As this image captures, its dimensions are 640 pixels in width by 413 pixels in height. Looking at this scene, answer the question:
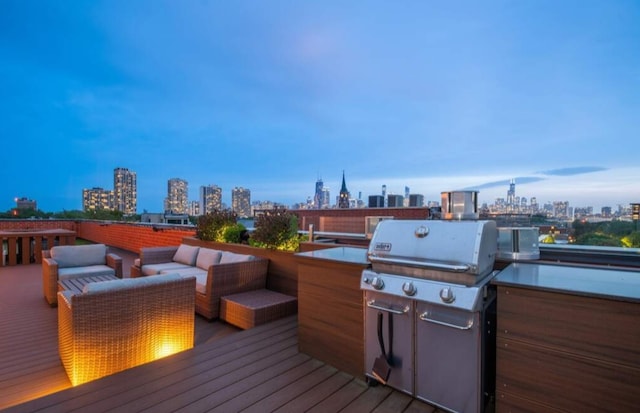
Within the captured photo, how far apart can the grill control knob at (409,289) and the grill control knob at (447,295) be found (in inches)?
6.5

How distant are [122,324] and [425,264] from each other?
238 centimetres

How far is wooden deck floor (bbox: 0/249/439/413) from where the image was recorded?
182 centimetres

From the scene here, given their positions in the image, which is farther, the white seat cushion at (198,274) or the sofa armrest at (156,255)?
the sofa armrest at (156,255)

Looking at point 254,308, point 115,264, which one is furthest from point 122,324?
point 115,264

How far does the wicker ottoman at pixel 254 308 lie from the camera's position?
324 centimetres

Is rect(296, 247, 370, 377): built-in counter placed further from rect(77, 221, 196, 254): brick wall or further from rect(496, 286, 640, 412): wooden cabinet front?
rect(77, 221, 196, 254): brick wall

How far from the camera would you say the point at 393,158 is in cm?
1200

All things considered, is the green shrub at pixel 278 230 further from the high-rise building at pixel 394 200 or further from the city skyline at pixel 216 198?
the high-rise building at pixel 394 200

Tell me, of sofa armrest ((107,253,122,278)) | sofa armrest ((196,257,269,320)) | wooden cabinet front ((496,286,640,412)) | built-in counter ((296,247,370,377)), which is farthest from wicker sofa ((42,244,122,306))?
wooden cabinet front ((496,286,640,412))

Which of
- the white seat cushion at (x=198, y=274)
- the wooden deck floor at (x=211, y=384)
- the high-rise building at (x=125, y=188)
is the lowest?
the wooden deck floor at (x=211, y=384)

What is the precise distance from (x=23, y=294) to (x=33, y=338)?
2.53 metres

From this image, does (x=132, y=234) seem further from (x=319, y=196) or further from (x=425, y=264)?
(x=425, y=264)

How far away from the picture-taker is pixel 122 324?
2357mm

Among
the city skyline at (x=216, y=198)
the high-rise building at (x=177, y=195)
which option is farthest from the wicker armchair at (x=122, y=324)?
the high-rise building at (x=177, y=195)
